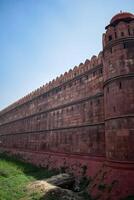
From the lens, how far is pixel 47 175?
1316cm

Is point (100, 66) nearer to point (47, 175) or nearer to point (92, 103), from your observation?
point (92, 103)

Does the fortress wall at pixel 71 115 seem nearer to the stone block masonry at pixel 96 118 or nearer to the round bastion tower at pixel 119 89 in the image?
the stone block masonry at pixel 96 118

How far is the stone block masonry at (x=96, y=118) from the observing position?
8.54m

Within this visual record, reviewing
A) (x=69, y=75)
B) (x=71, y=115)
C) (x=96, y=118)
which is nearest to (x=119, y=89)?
(x=96, y=118)

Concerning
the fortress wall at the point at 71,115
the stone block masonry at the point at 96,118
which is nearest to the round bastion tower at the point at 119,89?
the stone block masonry at the point at 96,118

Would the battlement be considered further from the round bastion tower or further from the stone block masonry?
the round bastion tower

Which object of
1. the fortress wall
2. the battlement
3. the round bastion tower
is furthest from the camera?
the battlement

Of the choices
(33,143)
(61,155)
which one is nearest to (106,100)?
(61,155)

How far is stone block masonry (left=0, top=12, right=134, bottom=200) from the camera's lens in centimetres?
854

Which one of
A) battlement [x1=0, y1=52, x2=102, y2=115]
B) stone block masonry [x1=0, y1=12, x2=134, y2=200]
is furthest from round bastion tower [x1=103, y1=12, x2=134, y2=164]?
battlement [x1=0, y1=52, x2=102, y2=115]

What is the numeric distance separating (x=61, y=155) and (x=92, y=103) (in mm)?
4586

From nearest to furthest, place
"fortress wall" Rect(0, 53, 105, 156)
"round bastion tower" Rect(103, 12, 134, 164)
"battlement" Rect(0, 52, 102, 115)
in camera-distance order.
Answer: "round bastion tower" Rect(103, 12, 134, 164)
"fortress wall" Rect(0, 53, 105, 156)
"battlement" Rect(0, 52, 102, 115)

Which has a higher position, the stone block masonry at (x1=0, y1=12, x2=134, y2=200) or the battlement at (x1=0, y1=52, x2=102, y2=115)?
the battlement at (x1=0, y1=52, x2=102, y2=115)

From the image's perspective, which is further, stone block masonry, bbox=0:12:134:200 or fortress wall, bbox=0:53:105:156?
fortress wall, bbox=0:53:105:156
